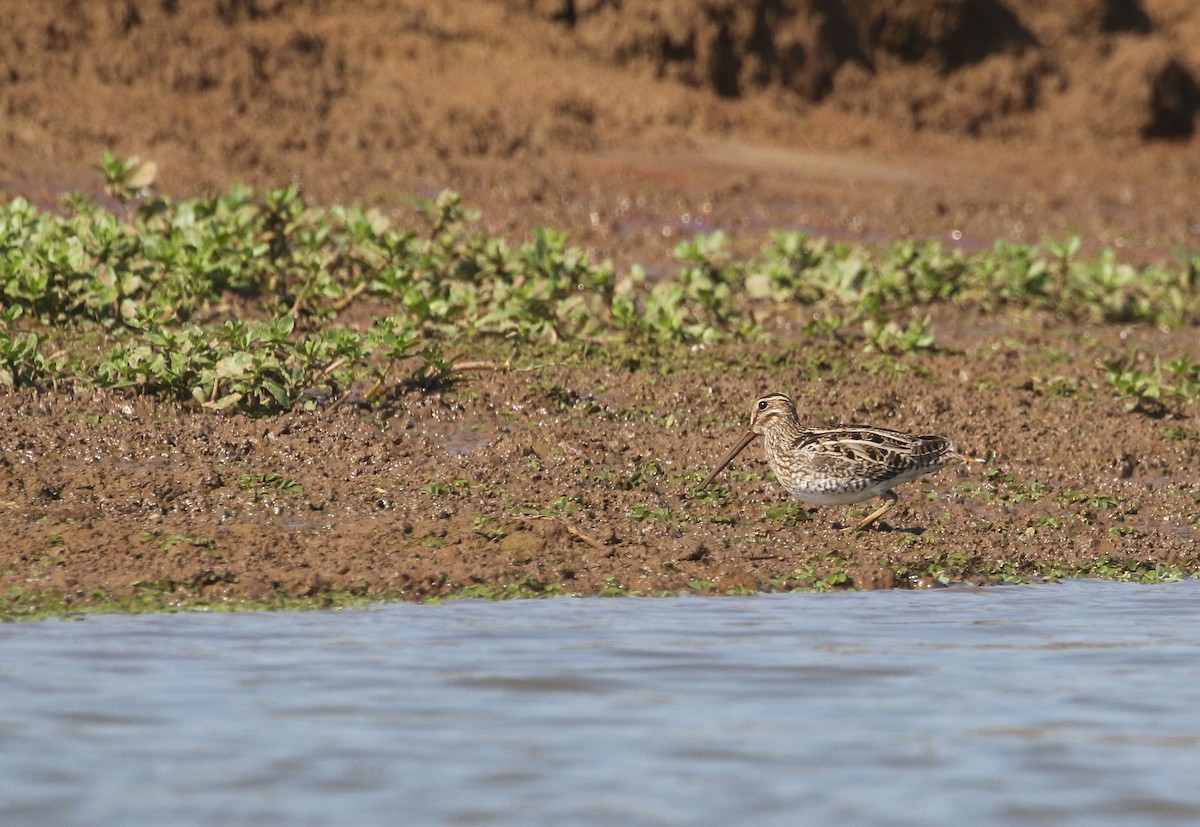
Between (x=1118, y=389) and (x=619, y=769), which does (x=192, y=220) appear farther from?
(x=619, y=769)

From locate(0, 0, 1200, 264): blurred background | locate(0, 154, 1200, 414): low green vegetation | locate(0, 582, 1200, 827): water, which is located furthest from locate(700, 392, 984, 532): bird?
locate(0, 0, 1200, 264): blurred background

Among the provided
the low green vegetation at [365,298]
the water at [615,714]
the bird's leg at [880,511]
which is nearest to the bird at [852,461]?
the bird's leg at [880,511]

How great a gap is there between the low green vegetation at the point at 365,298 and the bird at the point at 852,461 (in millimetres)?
1826

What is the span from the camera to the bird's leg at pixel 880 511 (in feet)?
27.8

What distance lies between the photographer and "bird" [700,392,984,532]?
8414 mm

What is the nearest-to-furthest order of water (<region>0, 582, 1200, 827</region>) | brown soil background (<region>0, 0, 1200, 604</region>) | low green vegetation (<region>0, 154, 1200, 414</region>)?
water (<region>0, 582, 1200, 827</region>)
brown soil background (<region>0, 0, 1200, 604</region>)
low green vegetation (<region>0, 154, 1200, 414</region>)

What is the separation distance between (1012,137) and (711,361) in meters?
16.8

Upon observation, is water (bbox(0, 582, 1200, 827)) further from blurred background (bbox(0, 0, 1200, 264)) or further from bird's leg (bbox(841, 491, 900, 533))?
blurred background (bbox(0, 0, 1200, 264))

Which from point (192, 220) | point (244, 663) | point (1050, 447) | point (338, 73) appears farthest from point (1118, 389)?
point (338, 73)

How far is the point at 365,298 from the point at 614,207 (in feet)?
22.1

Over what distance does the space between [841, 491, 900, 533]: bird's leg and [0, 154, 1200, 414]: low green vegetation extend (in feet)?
6.70

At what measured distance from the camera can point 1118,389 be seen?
11.0 metres

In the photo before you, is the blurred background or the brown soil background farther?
the blurred background

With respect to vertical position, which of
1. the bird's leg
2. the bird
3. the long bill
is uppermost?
the bird
